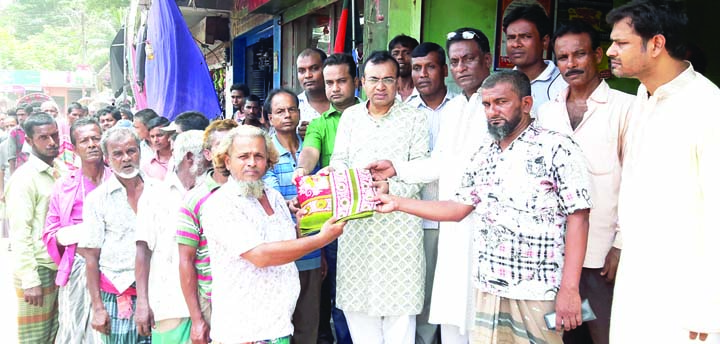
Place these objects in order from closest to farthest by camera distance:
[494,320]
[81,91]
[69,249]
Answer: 1. [494,320]
2. [69,249]
3. [81,91]

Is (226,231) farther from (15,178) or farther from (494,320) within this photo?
(15,178)

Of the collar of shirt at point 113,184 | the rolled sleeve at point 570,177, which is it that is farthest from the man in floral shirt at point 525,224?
the collar of shirt at point 113,184

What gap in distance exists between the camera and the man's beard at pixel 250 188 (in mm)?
2666

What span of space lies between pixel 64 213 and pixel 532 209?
278 cm

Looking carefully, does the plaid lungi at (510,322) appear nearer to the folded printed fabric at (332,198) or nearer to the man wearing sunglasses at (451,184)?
the man wearing sunglasses at (451,184)

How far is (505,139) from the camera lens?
271cm

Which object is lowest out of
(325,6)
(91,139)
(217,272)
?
(217,272)

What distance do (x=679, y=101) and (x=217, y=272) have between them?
203 cm

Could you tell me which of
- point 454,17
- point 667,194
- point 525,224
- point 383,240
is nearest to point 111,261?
point 383,240

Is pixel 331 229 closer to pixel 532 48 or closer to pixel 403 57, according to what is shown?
pixel 532 48

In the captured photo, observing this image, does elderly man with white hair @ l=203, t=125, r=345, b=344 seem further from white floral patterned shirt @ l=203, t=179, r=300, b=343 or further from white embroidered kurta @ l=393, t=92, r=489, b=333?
white embroidered kurta @ l=393, t=92, r=489, b=333

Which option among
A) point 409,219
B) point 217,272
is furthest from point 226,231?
A: point 409,219

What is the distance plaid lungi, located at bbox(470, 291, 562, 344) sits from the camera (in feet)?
8.48

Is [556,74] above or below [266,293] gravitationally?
above
